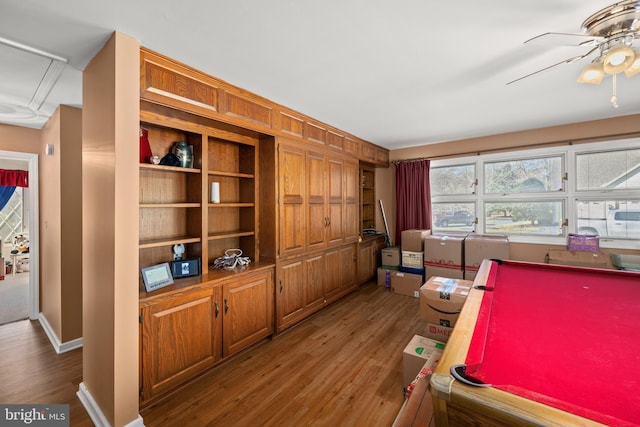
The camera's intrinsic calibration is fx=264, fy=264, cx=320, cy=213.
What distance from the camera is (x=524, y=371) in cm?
93

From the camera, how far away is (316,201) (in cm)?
330

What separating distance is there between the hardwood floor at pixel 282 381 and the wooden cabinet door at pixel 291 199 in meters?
0.98

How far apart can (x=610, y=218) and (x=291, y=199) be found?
3990 millimetres

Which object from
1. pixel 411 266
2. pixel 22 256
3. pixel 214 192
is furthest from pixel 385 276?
pixel 22 256

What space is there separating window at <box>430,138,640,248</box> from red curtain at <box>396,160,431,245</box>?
0.20 metres

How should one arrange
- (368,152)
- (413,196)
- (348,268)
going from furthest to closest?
(413,196), (368,152), (348,268)

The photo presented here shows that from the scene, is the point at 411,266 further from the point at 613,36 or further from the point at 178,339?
the point at 178,339

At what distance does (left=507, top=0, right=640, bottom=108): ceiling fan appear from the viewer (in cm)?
139

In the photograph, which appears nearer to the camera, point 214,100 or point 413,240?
point 214,100

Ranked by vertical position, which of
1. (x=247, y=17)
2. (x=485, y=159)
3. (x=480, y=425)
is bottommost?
(x=480, y=425)

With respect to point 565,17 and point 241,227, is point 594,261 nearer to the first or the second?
point 565,17

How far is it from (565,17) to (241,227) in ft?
9.85

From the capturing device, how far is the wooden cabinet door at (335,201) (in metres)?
3.55

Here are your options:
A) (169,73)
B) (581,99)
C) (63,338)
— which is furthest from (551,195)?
(63,338)
